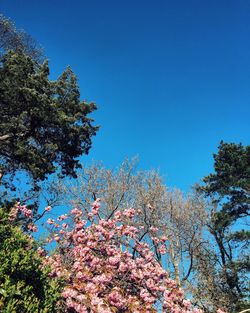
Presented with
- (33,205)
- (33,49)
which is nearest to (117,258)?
(33,205)

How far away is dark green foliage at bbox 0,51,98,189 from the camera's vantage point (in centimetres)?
1164

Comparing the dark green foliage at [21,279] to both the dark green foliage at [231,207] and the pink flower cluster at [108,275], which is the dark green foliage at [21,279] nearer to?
the pink flower cluster at [108,275]

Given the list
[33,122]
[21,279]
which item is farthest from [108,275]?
[33,122]

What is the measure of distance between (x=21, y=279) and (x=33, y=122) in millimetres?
9355

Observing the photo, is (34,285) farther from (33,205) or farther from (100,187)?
(100,187)

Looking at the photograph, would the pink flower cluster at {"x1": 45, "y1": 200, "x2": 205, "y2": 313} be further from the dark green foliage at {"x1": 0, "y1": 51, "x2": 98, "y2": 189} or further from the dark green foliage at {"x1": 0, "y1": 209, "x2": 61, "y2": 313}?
the dark green foliage at {"x1": 0, "y1": 51, "x2": 98, "y2": 189}

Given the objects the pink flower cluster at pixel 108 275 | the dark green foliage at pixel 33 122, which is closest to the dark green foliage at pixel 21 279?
the pink flower cluster at pixel 108 275

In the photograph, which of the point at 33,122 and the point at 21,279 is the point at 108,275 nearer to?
the point at 21,279

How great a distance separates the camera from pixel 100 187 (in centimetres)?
1709

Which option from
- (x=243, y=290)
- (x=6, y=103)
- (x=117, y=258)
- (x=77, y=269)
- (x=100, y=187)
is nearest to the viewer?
(x=77, y=269)

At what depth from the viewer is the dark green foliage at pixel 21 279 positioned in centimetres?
324

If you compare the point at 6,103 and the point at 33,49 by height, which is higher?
the point at 33,49

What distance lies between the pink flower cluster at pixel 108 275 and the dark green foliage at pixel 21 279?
140 cm

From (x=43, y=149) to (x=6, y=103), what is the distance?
2172 millimetres
